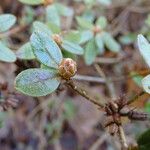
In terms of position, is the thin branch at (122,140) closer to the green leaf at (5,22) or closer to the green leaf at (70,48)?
the green leaf at (70,48)

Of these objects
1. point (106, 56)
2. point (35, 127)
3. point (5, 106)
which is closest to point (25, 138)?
point (35, 127)

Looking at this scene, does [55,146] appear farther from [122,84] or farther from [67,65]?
[67,65]

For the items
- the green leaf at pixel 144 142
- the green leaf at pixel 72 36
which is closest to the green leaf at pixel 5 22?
the green leaf at pixel 72 36

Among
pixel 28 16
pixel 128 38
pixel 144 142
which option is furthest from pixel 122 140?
pixel 128 38

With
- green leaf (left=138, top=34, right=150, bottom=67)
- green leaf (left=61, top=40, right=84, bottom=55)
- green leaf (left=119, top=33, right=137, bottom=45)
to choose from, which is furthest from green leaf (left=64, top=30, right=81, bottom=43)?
green leaf (left=119, top=33, right=137, bottom=45)

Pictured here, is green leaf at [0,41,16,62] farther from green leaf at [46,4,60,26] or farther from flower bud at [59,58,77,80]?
green leaf at [46,4,60,26]

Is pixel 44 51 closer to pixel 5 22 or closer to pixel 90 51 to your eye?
pixel 5 22
